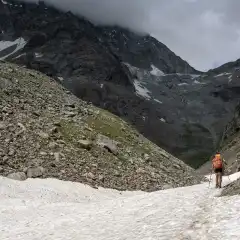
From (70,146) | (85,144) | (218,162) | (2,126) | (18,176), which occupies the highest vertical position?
(2,126)

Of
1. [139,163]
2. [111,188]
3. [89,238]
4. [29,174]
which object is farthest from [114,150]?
[89,238]

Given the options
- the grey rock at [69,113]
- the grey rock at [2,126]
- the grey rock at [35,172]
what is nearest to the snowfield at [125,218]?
the grey rock at [35,172]

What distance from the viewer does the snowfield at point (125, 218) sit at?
840 inches

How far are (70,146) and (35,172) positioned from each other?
25.4ft

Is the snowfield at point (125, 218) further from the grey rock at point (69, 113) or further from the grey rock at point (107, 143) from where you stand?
the grey rock at point (69, 113)

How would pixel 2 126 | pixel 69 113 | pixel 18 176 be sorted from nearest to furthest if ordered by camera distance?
pixel 18 176 → pixel 2 126 → pixel 69 113

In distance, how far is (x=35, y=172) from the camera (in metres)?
42.9

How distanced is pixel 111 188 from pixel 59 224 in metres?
18.5

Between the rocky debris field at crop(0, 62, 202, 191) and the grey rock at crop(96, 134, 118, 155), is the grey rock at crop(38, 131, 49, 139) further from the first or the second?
the grey rock at crop(96, 134, 118, 155)

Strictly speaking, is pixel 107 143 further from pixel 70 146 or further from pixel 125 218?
pixel 125 218

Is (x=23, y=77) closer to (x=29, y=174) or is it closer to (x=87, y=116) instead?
(x=87, y=116)

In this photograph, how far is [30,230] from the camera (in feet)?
87.1

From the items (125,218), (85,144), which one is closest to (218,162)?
(125,218)

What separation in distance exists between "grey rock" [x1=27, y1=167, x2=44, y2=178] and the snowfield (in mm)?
4060
